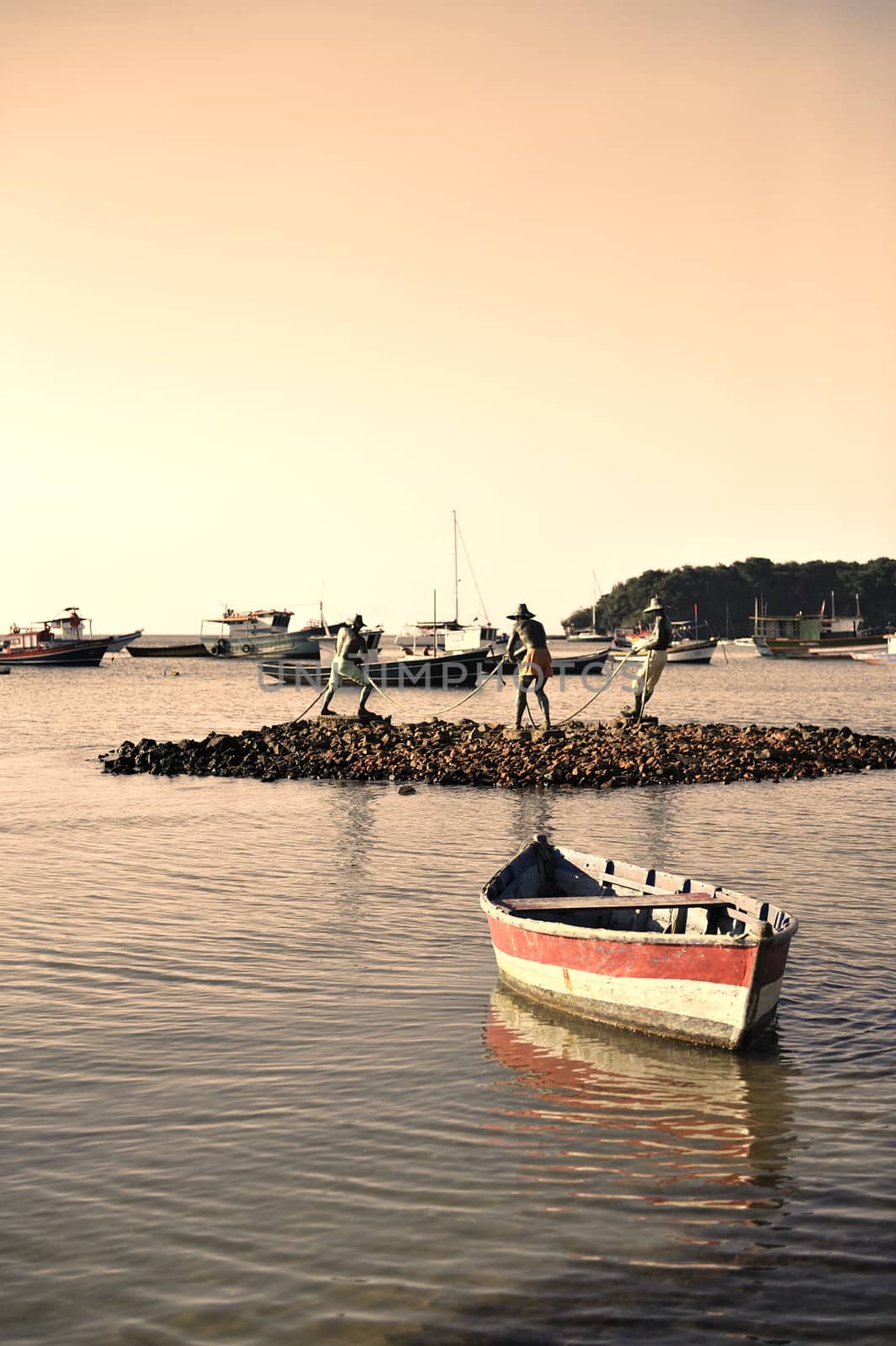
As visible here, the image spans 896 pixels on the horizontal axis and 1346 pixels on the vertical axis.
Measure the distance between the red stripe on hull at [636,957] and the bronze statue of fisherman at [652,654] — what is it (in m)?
16.2

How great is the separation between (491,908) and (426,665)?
46814 millimetres

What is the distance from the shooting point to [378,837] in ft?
59.7

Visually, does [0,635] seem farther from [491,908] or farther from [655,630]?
[491,908]

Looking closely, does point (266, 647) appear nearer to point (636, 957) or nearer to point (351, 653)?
point (351, 653)

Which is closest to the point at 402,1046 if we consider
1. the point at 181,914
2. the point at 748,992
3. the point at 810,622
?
the point at 748,992

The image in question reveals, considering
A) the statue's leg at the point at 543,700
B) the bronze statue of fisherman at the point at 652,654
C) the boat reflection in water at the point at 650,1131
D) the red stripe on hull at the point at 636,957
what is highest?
the bronze statue of fisherman at the point at 652,654

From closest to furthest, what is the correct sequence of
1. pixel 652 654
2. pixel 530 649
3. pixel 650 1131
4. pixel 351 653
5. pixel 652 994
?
pixel 650 1131 → pixel 652 994 → pixel 530 649 → pixel 652 654 → pixel 351 653

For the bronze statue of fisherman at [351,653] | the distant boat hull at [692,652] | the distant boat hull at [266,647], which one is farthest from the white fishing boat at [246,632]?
the bronze statue of fisherman at [351,653]

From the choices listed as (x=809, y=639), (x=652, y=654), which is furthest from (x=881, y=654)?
(x=652, y=654)

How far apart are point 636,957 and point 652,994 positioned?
0.29 m

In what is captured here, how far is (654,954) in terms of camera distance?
8.48 meters

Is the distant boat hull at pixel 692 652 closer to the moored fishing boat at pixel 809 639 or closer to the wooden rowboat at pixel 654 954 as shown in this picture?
the moored fishing boat at pixel 809 639

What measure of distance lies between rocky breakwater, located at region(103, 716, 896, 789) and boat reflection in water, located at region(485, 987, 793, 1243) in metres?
15.5

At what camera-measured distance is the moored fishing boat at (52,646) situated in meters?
99.2
